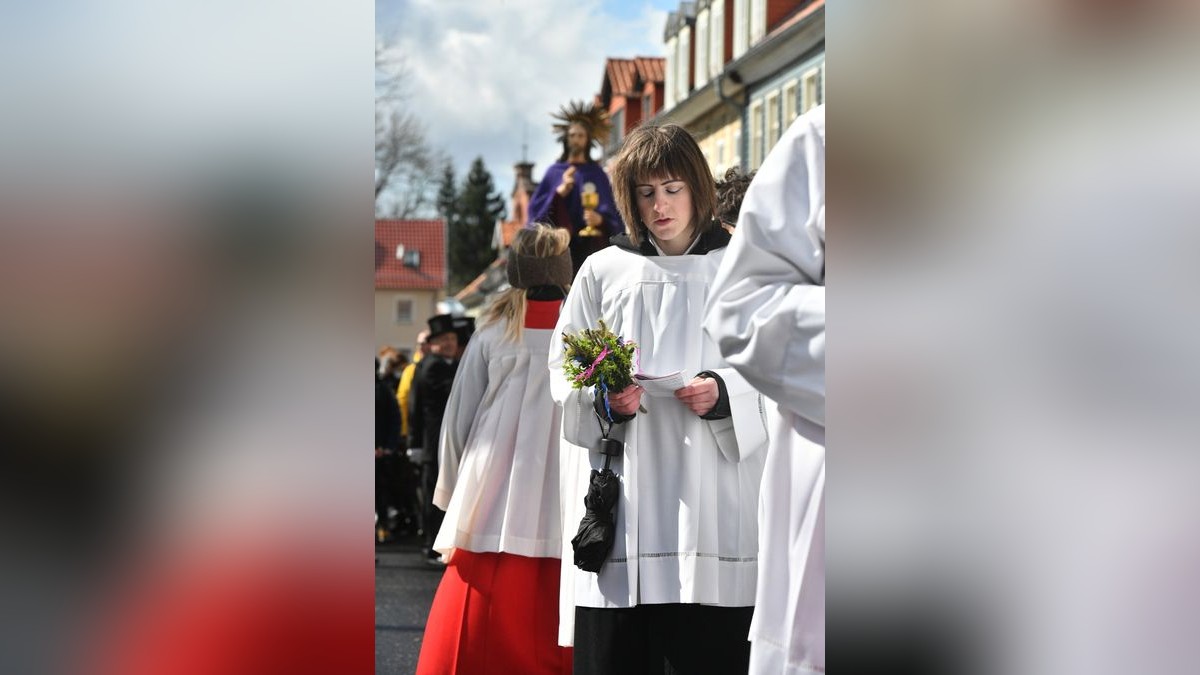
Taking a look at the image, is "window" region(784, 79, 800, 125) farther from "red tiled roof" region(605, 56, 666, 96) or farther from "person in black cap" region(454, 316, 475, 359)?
"person in black cap" region(454, 316, 475, 359)

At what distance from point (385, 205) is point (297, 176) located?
20.0 feet

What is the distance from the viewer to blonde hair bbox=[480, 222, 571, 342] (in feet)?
18.6

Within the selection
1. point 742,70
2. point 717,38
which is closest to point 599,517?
point 742,70

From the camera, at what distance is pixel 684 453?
3.78 meters

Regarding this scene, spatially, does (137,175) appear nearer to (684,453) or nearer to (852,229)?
(852,229)

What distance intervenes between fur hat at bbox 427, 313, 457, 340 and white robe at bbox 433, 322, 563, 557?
17.8 feet

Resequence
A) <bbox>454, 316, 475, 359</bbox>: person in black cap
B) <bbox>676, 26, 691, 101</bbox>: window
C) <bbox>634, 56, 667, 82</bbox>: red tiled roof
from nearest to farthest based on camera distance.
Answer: <bbox>454, 316, 475, 359</bbox>: person in black cap
<bbox>676, 26, 691, 101</bbox>: window
<bbox>634, 56, 667, 82</bbox>: red tiled roof

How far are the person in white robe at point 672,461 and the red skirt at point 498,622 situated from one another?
1.57 metres

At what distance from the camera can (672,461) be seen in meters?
3.78

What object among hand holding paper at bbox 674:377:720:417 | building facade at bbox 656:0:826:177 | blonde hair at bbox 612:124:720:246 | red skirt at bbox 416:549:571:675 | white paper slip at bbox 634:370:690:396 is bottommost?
red skirt at bbox 416:549:571:675

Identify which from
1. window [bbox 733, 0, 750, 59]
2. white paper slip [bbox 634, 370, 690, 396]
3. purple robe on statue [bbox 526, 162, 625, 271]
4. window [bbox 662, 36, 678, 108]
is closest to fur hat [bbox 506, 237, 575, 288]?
purple robe on statue [bbox 526, 162, 625, 271]

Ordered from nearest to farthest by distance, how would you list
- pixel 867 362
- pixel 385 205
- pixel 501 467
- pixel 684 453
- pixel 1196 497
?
pixel 1196 497 < pixel 867 362 < pixel 684 453 < pixel 501 467 < pixel 385 205

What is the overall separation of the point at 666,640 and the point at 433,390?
8.32 m

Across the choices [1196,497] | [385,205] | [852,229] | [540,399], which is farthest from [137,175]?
[385,205]
